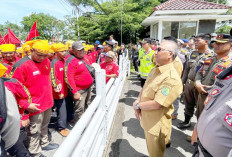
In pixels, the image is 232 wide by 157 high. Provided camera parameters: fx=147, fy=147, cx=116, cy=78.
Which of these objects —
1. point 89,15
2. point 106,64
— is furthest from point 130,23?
point 106,64

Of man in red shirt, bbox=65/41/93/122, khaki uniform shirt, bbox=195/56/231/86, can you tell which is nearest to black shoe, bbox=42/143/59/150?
man in red shirt, bbox=65/41/93/122

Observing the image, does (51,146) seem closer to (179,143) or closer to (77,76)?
(77,76)

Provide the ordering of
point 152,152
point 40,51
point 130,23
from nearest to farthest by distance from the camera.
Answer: point 152,152
point 40,51
point 130,23

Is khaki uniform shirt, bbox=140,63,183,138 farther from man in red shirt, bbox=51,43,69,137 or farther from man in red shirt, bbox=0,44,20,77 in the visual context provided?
man in red shirt, bbox=0,44,20,77

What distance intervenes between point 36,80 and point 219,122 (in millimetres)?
2491

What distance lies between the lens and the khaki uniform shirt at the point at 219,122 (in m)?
1.09

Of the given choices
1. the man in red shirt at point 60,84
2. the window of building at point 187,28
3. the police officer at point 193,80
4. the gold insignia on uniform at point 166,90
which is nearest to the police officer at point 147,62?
the police officer at point 193,80

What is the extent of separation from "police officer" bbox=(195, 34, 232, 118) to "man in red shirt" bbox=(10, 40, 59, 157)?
105 inches

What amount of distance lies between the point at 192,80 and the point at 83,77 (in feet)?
7.89

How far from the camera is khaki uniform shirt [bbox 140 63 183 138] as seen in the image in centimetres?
170

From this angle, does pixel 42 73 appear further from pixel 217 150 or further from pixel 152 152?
pixel 217 150

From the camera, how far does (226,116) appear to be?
106cm

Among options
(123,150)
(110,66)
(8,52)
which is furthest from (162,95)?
(8,52)

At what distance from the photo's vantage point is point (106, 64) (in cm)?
379
